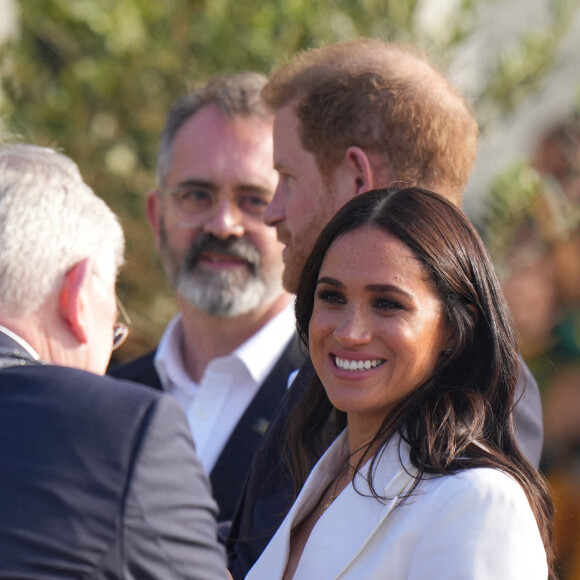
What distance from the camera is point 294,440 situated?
8.14ft

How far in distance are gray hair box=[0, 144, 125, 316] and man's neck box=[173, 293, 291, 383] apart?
58.1 inches

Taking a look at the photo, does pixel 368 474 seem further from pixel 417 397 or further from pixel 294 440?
pixel 294 440

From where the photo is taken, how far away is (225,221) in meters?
3.78

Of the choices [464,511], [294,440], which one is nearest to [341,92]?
[294,440]

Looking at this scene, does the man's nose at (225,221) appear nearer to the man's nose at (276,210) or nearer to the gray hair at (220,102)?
the gray hair at (220,102)

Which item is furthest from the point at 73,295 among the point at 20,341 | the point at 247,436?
the point at 247,436

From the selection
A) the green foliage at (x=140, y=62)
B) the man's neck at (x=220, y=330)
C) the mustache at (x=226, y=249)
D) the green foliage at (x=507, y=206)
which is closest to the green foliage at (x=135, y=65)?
the green foliage at (x=140, y=62)

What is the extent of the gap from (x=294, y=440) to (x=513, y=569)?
819mm

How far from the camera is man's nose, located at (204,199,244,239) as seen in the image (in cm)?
379

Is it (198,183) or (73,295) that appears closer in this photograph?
(73,295)

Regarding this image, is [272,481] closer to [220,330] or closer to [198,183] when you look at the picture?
[220,330]

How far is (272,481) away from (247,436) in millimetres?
620

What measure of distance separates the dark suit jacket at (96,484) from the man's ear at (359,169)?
2.98 feet

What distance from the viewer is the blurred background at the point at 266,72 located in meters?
5.53
